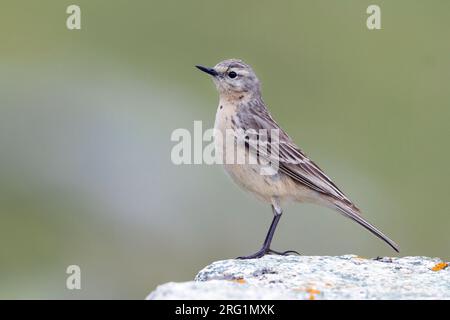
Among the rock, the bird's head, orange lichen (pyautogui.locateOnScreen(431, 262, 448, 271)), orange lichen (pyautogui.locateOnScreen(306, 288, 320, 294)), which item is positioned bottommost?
orange lichen (pyautogui.locateOnScreen(431, 262, 448, 271))

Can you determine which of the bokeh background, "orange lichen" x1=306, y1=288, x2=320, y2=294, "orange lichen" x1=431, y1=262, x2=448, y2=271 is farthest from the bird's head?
"orange lichen" x1=306, y1=288, x2=320, y2=294

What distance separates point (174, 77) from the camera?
80.5 ft

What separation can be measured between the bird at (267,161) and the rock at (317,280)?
4.73 feet

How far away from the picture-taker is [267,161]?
35.3ft

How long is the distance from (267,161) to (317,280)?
318cm

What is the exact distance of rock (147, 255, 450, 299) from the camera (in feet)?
22.4

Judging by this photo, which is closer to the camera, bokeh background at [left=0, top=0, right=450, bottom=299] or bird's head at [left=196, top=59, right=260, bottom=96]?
bird's head at [left=196, top=59, right=260, bottom=96]

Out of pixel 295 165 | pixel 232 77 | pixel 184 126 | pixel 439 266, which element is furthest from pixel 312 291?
pixel 184 126

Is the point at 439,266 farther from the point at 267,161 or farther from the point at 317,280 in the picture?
the point at 267,161

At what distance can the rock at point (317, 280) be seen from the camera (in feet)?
22.4

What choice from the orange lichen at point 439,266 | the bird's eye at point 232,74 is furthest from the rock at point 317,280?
the bird's eye at point 232,74

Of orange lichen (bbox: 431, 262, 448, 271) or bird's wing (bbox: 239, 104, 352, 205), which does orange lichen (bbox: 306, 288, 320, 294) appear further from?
bird's wing (bbox: 239, 104, 352, 205)

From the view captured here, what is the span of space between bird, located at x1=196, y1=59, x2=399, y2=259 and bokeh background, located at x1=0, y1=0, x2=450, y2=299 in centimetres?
471

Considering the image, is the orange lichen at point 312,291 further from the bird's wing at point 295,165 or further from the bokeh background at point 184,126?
the bokeh background at point 184,126
